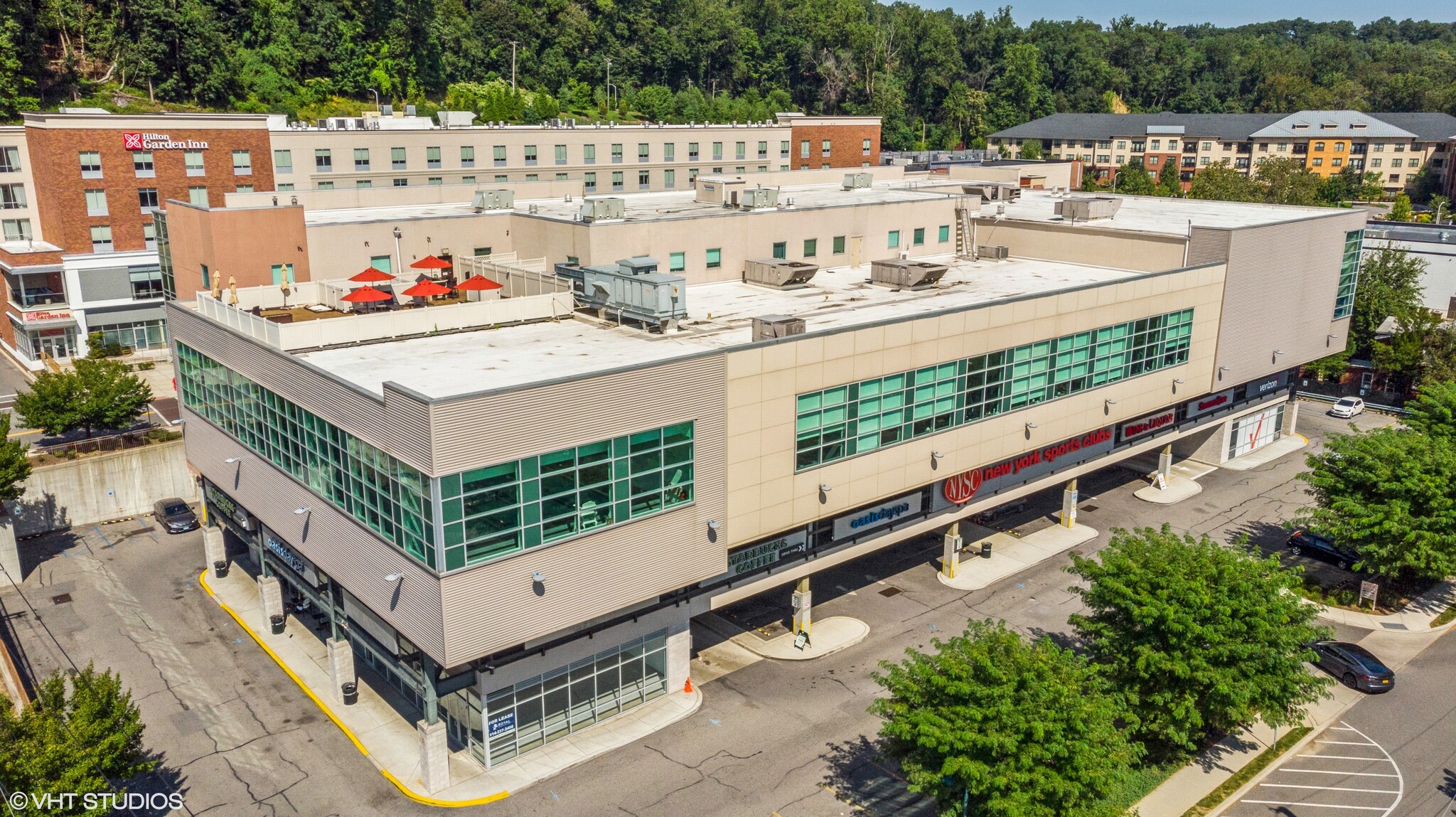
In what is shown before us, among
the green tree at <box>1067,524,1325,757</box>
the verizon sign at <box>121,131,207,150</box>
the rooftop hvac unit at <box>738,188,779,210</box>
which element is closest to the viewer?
the green tree at <box>1067,524,1325,757</box>

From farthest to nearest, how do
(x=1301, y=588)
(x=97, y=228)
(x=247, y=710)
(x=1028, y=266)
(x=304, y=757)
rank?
1. (x=97, y=228)
2. (x=1028, y=266)
3. (x=1301, y=588)
4. (x=247, y=710)
5. (x=304, y=757)

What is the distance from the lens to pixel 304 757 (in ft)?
108

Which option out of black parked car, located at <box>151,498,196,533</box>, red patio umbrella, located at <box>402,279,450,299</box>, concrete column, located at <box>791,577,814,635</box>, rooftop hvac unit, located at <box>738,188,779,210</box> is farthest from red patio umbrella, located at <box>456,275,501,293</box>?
black parked car, located at <box>151,498,196,533</box>

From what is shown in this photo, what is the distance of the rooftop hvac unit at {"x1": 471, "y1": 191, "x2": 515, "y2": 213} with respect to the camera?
5634 cm

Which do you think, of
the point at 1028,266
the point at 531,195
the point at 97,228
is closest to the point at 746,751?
the point at 1028,266

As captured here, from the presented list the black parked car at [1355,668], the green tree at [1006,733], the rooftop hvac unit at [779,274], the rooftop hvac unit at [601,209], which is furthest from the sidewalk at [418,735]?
the black parked car at [1355,668]

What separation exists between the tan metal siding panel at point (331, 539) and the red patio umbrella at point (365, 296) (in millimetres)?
6967

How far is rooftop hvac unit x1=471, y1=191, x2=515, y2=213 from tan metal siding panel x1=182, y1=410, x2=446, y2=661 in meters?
19.2

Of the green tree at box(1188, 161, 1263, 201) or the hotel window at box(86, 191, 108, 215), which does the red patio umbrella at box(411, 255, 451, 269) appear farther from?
the green tree at box(1188, 161, 1263, 201)

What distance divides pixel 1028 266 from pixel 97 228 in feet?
204

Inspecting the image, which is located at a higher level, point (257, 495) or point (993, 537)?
point (257, 495)

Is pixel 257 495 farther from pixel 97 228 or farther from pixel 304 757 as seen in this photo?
pixel 97 228

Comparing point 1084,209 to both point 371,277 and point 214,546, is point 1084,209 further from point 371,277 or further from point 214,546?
point 214,546

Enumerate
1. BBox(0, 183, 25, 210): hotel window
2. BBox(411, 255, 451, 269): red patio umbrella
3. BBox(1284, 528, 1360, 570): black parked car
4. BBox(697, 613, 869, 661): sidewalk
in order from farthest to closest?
BBox(0, 183, 25, 210): hotel window < BBox(1284, 528, 1360, 570): black parked car < BBox(411, 255, 451, 269): red patio umbrella < BBox(697, 613, 869, 661): sidewalk
